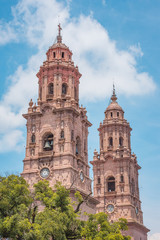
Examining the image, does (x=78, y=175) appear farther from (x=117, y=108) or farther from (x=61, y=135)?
(x=117, y=108)

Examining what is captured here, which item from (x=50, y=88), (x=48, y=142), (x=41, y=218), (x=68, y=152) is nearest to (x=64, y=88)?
(x=50, y=88)

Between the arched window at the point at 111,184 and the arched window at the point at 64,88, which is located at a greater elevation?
the arched window at the point at 64,88

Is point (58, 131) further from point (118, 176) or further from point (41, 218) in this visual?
point (118, 176)

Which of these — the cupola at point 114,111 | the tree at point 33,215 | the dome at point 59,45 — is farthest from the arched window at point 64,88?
the cupola at point 114,111

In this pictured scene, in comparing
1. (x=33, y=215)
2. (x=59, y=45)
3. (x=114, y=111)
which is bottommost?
(x=33, y=215)

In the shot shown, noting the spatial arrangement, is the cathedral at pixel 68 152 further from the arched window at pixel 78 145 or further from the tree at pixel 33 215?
the tree at pixel 33 215

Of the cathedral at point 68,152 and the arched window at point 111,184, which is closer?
the cathedral at point 68,152

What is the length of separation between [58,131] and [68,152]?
3.36 meters

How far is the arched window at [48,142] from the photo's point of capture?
158 feet

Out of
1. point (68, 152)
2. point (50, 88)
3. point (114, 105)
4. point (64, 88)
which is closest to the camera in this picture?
point (68, 152)

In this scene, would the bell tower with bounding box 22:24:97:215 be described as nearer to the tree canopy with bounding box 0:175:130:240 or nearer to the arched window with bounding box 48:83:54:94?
the arched window with bounding box 48:83:54:94

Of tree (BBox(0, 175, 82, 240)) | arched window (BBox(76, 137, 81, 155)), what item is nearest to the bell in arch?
arched window (BBox(76, 137, 81, 155))

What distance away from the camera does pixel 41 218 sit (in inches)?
1241

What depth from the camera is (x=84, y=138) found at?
51625 mm
